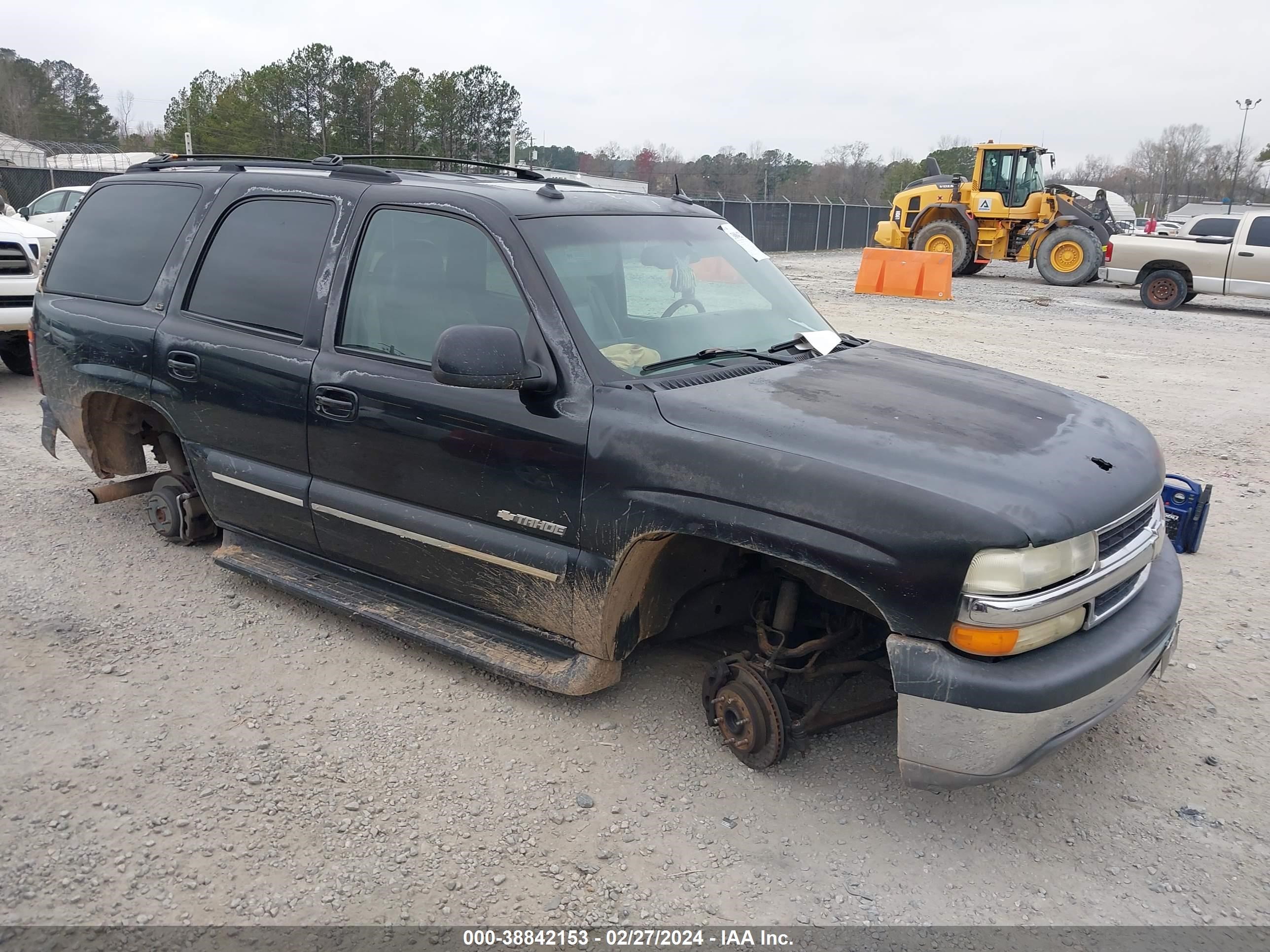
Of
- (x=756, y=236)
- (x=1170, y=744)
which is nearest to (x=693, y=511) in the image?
(x=1170, y=744)

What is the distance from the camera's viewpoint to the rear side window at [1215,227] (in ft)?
65.0

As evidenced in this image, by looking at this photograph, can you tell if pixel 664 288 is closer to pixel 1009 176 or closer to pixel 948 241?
pixel 1009 176

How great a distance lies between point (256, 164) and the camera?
4699mm

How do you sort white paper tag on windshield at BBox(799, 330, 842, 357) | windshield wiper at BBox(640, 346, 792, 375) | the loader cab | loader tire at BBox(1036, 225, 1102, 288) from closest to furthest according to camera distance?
windshield wiper at BBox(640, 346, 792, 375) < white paper tag on windshield at BBox(799, 330, 842, 357) < loader tire at BBox(1036, 225, 1102, 288) < the loader cab

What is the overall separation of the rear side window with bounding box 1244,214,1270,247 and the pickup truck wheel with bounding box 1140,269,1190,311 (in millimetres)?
1213

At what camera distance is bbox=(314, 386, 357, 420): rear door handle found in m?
3.78

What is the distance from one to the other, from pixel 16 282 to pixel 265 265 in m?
5.83

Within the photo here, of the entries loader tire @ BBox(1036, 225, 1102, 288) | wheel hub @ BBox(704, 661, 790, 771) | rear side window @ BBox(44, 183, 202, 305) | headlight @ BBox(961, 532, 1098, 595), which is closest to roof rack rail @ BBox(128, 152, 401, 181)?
rear side window @ BBox(44, 183, 202, 305)

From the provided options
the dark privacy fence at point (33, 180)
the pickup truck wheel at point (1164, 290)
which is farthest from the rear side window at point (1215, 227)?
the dark privacy fence at point (33, 180)

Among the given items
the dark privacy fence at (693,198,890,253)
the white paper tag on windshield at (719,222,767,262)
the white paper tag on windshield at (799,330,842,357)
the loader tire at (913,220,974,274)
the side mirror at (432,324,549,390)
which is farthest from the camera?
the dark privacy fence at (693,198,890,253)

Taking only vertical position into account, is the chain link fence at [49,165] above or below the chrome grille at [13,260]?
above

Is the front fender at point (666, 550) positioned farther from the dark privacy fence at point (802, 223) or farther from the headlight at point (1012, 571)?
the dark privacy fence at point (802, 223)

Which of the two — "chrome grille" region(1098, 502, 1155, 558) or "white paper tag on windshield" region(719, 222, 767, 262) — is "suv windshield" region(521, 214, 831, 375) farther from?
"chrome grille" region(1098, 502, 1155, 558)

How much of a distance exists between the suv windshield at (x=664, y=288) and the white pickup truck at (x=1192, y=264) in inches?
644
